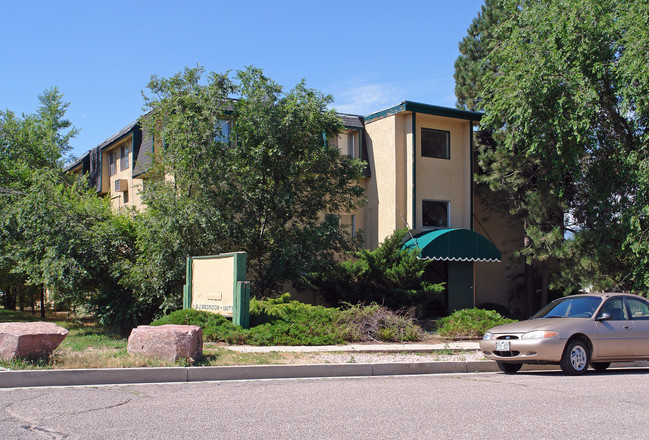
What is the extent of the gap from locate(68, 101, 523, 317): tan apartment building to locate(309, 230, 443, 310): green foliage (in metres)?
1.11

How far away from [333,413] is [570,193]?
56.8ft

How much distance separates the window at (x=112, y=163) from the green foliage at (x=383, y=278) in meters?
Result: 15.2

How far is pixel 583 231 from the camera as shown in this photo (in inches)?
781

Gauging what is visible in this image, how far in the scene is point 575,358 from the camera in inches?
422

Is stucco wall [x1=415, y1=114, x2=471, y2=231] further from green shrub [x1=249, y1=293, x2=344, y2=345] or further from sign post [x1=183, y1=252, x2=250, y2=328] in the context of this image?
sign post [x1=183, y1=252, x2=250, y2=328]

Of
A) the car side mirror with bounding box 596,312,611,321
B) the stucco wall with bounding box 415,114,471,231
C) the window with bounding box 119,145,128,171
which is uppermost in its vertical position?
the window with bounding box 119,145,128,171

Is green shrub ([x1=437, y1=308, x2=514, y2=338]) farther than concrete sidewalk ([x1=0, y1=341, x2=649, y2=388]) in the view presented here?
Yes

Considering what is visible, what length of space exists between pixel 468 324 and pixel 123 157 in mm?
19158

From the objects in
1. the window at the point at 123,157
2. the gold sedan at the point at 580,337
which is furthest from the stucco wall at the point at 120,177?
the gold sedan at the point at 580,337

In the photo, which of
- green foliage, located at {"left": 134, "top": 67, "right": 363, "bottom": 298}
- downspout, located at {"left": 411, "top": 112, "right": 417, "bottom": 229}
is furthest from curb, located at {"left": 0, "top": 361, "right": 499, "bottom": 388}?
downspout, located at {"left": 411, "top": 112, "right": 417, "bottom": 229}

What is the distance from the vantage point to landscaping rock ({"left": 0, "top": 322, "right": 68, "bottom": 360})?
933 centimetres

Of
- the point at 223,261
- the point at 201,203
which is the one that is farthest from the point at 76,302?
the point at 223,261

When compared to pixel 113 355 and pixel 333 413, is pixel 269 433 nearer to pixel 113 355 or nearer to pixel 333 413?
pixel 333 413

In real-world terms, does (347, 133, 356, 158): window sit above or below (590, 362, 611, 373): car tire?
above
